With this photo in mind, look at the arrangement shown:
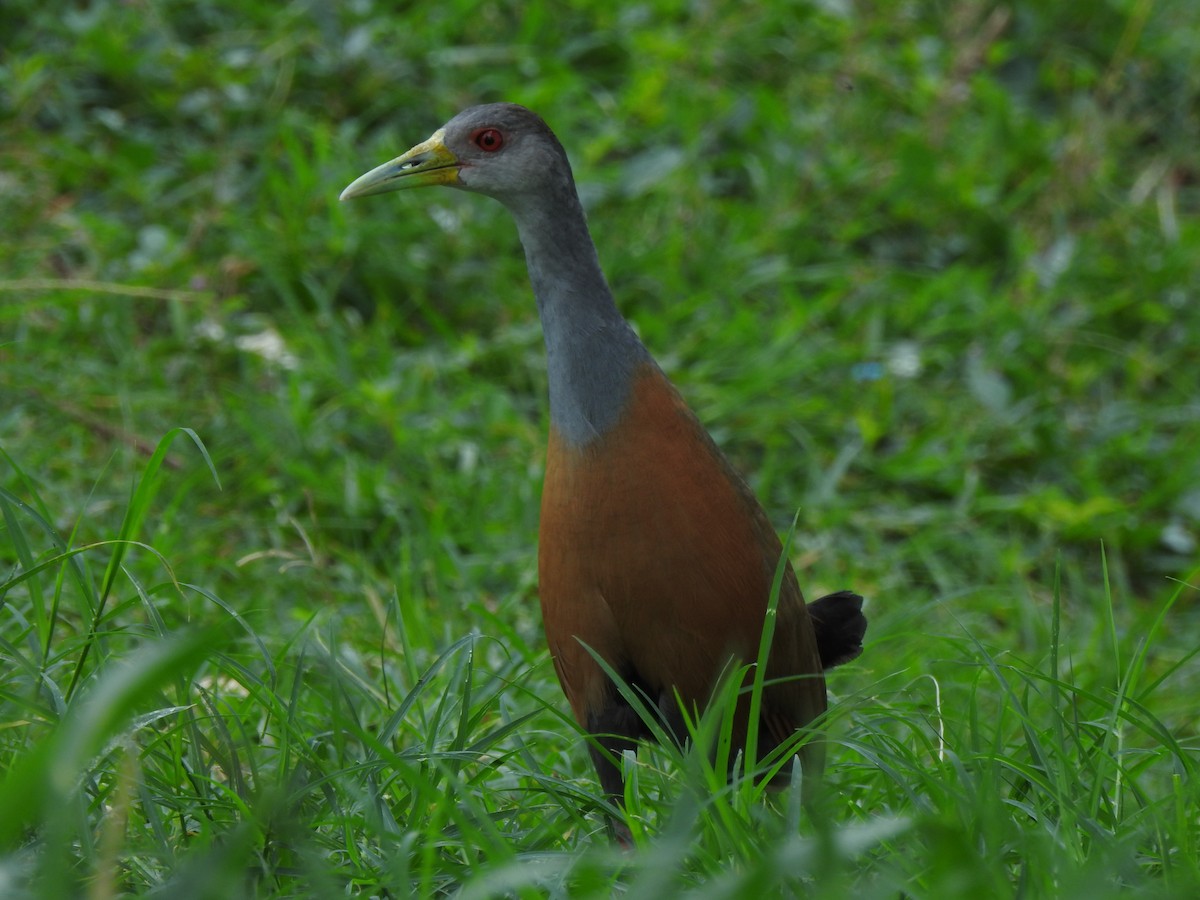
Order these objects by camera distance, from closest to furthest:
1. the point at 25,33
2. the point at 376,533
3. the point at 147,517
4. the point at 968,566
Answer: the point at 147,517 → the point at 376,533 → the point at 968,566 → the point at 25,33

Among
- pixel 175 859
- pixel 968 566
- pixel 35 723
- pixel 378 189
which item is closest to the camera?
pixel 175 859

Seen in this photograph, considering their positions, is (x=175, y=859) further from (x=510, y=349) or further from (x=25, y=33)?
(x=25, y=33)

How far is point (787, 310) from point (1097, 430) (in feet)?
3.90

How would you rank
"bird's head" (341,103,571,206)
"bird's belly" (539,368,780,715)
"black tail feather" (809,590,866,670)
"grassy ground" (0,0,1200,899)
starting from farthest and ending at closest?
"black tail feather" (809,590,866,670) → "bird's head" (341,103,571,206) → "bird's belly" (539,368,780,715) → "grassy ground" (0,0,1200,899)

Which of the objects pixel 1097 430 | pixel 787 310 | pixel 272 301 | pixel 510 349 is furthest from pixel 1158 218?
pixel 272 301

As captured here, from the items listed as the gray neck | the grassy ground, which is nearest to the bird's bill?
the gray neck

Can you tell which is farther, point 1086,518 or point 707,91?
point 707,91

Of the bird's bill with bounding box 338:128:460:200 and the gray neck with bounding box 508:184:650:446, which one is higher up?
the bird's bill with bounding box 338:128:460:200

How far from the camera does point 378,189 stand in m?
3.11

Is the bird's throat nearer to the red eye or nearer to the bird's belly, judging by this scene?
the bird's belly

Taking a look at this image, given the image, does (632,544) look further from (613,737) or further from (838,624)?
(838,624)

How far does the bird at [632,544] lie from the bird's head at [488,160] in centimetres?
5

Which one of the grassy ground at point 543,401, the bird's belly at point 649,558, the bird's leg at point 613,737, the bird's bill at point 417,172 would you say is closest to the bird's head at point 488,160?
the bird's bill at point 417,172

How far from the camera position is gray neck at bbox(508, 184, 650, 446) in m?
2.62
